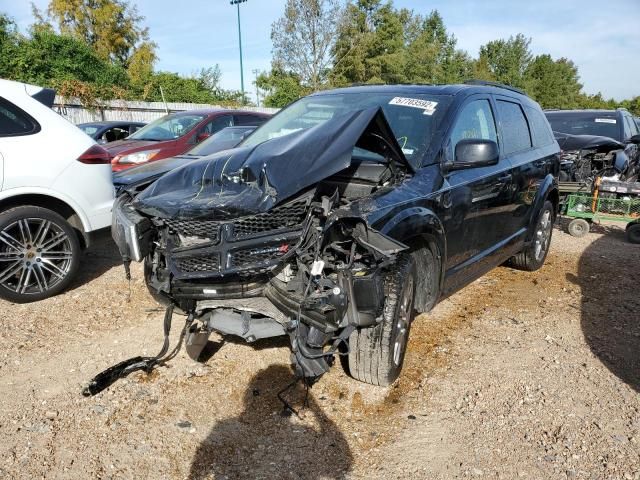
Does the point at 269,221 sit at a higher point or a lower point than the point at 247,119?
lower

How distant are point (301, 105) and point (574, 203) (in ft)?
17.8

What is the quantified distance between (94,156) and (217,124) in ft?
15.3

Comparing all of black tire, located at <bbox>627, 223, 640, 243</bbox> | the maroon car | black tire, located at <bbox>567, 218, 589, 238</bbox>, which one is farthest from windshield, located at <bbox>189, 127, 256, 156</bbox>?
black tire, located at <bbox>627, 223, 640, 243</bbox>

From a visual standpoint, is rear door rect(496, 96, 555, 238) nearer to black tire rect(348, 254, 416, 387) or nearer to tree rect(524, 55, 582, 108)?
black tire rect(348, 254, 416, 387)

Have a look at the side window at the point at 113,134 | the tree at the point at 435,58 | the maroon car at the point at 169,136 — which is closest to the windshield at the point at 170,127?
the maroon car at the point at 169,136

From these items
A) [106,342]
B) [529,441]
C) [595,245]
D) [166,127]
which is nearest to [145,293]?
[106,342]

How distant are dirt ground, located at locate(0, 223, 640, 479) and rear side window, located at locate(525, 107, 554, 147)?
1.84m

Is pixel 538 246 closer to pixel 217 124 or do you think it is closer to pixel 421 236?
pixel 421 236

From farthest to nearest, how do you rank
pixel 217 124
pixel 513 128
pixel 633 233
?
1. pixel 217 124
2. pixel 633 233
3. pixel 513 128

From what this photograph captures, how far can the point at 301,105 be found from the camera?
4.50 meters

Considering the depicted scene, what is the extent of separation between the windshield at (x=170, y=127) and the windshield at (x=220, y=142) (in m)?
2.74

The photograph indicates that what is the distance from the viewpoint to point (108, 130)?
40.8 ft

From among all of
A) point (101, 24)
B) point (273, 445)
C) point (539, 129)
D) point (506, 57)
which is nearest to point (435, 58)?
point (506, 57)

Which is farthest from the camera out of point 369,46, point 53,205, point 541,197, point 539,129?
point 369,46
